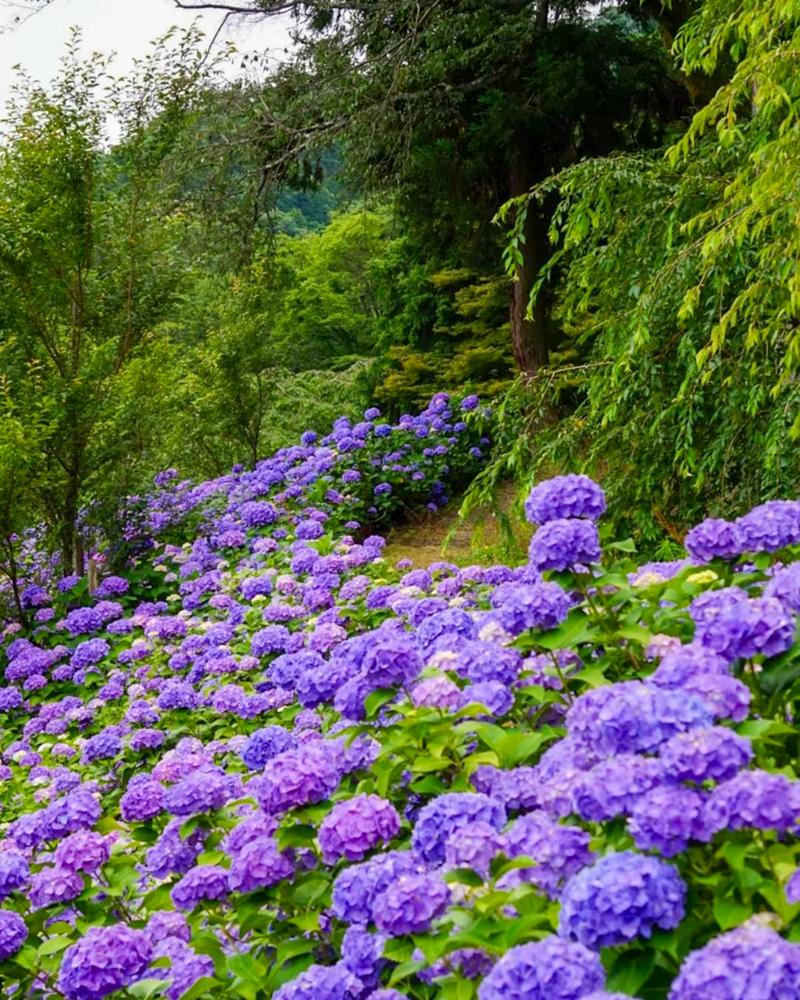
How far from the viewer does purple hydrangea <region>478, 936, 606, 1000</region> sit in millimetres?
999

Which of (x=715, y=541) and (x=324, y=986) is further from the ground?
(x=715, y=541)

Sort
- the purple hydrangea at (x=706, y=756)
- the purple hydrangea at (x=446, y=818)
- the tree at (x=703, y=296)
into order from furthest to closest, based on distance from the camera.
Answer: the tree at (x=703, y=296) < the purple hydrangea at (x=446, y=818) < the purple hydrangea at (x=706, y=756)

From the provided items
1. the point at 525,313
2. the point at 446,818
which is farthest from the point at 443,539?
the point at 446,818

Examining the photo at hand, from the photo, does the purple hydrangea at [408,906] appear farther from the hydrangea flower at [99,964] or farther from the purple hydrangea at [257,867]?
the hydrangea flower at [99,964]

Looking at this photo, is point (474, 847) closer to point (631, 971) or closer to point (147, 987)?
point (631, 971)

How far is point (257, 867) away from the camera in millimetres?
1590

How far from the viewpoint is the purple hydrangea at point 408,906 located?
1285 mm

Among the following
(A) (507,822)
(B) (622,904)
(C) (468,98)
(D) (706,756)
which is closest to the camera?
(B) (622,904)

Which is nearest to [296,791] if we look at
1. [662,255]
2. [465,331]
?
[662,255]

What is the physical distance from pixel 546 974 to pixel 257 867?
705 millimetres

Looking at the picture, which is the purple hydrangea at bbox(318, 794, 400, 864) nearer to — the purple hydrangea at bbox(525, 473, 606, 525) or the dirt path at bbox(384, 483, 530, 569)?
the purple hydrangea at bbox(525, 473, 606, 525)

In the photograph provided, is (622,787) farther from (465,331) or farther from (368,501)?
(465,331)

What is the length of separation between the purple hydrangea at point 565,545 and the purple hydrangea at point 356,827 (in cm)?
47

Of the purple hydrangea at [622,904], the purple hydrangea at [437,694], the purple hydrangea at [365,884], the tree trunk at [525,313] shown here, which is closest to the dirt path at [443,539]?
the tree trunk at [525,313]
